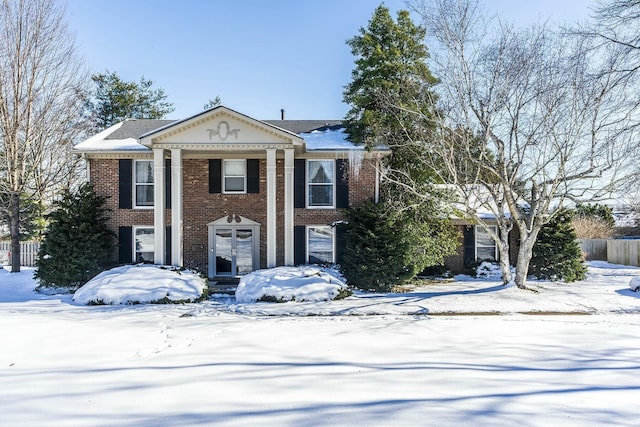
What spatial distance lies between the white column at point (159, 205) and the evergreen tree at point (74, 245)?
83.8 inches

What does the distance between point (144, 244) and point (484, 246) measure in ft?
48.4

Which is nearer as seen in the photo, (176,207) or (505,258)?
(505,258)

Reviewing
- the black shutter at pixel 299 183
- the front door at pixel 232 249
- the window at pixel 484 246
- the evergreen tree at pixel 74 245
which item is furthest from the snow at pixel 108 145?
the window at pixel 484 246

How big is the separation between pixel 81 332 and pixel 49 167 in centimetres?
1650

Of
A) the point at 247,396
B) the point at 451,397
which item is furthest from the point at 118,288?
the point at 451,397

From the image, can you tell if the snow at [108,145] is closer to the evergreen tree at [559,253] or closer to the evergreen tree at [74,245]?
the evergreen tree at [74,245]

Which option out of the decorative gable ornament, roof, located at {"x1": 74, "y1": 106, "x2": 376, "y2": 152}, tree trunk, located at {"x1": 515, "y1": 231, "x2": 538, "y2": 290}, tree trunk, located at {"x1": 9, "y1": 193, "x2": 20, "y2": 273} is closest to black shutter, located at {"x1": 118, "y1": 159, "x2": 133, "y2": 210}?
roof, located at {"x1": 74, "y1": 106, "x2": 376, "y2": 152}

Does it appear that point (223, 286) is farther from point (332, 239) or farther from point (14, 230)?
point (14, 230)

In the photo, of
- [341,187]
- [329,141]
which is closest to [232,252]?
[341,187]

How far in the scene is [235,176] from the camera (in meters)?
15.4

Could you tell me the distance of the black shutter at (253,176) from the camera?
1523cm

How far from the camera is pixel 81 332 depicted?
7254 mm

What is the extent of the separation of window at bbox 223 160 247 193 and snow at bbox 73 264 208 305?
425 cm

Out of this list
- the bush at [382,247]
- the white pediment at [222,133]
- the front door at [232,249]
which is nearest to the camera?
the bush at [382,247]
